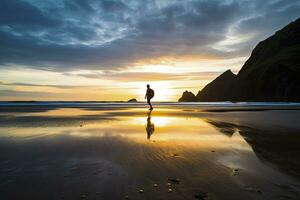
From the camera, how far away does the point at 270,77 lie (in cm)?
10569

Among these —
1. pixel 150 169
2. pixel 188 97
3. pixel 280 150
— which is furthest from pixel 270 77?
pixel 150 169

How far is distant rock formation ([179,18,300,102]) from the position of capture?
95.8 meters

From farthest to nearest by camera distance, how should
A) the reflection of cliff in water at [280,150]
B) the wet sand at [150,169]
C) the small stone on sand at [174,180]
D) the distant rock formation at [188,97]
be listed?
→ the distant rock formation at [188,97]
the reflection of cliff in water at [280,150]
the small stone on sand at [174,180]
the wet sand at [150,169]

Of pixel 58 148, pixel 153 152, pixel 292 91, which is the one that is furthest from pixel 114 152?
pixel 292 91

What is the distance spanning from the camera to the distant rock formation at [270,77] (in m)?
95.8

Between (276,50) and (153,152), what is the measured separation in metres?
159

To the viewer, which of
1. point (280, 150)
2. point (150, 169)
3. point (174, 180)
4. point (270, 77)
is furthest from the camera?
point (270, 77)

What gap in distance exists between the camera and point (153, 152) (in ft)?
24.2

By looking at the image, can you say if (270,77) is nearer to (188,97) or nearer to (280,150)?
(188,97)

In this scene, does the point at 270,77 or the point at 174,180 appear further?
the point at 270,77

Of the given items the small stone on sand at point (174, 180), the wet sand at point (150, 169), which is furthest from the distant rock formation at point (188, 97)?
the small stone on sand at point (174, 180)

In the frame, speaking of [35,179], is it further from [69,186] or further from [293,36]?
[293,36]

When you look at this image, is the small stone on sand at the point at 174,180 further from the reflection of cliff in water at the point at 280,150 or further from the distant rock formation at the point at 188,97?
the distant rock formation at the point at 188,97

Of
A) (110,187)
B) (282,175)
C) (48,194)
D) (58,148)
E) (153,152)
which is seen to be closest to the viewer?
(48,194)
